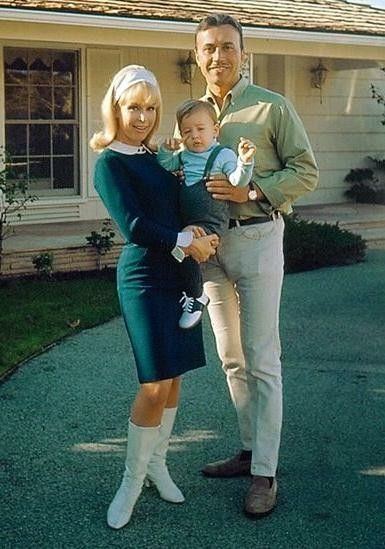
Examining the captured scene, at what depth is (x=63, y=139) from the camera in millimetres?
12906

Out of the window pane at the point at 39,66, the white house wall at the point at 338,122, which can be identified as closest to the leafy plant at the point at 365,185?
the white house wall at the point at 338,122

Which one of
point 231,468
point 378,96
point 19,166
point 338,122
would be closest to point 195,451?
point 231,468

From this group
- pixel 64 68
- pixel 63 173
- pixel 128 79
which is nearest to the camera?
pixel 128 79

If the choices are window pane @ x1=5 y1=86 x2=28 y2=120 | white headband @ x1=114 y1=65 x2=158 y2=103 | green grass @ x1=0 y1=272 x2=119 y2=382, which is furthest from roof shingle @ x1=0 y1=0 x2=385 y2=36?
white headband @ x1=114 y1=65 x2=158 y2=103

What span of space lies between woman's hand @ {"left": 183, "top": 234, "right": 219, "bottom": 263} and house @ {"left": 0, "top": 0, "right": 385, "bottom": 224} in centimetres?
723

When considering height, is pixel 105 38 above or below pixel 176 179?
above

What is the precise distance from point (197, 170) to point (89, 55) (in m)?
9.30

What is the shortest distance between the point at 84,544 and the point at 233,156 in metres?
1.66

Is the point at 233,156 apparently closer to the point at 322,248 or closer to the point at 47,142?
the point at 322,248

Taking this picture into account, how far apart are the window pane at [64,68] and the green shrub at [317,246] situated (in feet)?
11.7

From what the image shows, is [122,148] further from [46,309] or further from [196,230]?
[46,309]

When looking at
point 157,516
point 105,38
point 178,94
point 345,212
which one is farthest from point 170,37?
point 157,516

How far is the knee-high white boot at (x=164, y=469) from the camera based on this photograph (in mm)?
4230

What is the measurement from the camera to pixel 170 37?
11.9 meters
